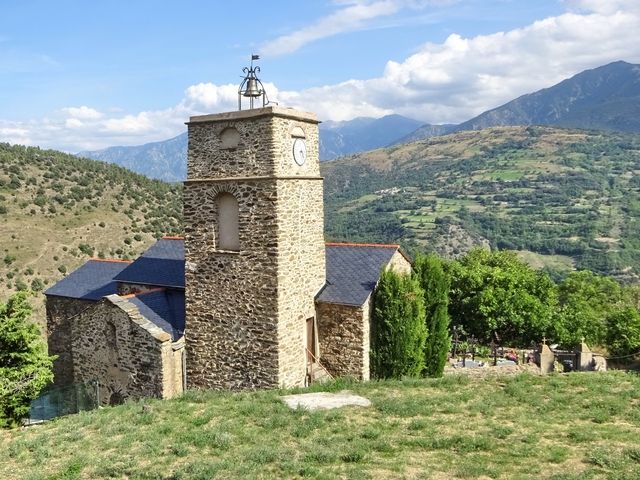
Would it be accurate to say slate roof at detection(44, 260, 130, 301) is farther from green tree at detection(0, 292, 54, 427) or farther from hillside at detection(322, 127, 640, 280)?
hillside at detection(322, 127, 640, 280)

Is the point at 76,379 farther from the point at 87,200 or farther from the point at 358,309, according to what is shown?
the point at 87,200

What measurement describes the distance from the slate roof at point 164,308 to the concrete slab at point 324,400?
584 centimetres

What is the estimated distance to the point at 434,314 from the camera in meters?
19.8

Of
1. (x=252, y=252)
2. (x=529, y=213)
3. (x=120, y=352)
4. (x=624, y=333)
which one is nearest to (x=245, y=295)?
(x=252, y=252)

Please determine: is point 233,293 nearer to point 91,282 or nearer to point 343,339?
point 343,339

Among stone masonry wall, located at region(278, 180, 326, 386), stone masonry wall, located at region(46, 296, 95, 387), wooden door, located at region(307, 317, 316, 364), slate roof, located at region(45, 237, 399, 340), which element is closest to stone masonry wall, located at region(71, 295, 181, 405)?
slate roof, located at region(45, 237, 399, 340)

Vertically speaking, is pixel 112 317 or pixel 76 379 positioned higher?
pixel 112 317

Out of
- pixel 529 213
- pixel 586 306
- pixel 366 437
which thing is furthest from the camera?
pixel 529 213

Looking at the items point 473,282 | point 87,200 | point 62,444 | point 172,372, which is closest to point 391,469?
point 62,444

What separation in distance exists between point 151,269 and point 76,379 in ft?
16.9

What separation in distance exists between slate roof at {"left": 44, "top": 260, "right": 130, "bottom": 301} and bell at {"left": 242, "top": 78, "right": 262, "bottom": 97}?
10.7 m

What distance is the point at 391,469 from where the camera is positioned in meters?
8.67

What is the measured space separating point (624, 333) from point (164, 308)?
87.5 feet

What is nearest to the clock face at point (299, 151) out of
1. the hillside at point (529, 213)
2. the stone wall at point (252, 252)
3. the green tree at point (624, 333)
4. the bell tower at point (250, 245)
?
the bell tower at point (250, 245)
